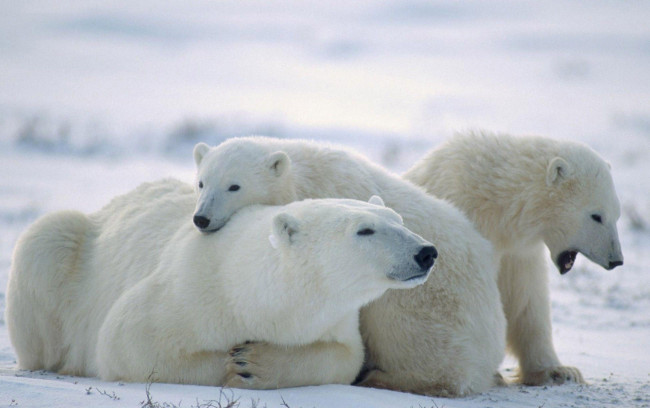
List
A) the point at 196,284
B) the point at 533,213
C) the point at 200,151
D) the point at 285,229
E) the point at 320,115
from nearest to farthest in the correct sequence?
the point at 285,229 → the point at 196,284 → the point at 200,151 → the point at 533,213 → the point at 320,115

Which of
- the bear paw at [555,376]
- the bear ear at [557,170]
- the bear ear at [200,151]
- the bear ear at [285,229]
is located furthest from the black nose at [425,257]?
the bear paw at [555,376]

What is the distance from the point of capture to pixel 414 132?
60.6 ft

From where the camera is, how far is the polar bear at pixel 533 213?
550 cm

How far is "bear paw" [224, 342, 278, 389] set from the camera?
396 centimetres

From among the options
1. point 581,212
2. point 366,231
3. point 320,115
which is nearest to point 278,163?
point 366,231

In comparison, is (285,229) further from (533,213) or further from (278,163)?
(533,213)

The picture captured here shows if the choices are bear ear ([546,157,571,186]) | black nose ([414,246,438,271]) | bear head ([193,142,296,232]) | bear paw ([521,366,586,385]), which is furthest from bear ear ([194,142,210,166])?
bear paw ([521,366,586,385])

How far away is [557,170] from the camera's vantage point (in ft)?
18.0

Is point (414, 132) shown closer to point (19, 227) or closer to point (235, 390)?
point (19, 227)

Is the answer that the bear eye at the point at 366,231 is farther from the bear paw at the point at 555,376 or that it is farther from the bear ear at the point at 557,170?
the bear paw at the point at 555,376

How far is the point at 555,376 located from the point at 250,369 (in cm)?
248

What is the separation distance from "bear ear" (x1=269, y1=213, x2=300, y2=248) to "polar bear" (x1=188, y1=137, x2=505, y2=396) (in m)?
0.74

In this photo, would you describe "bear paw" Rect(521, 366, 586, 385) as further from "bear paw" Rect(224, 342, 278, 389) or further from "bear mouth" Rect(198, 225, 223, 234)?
"bear mouth" Rect(198, 225, 223, 234)

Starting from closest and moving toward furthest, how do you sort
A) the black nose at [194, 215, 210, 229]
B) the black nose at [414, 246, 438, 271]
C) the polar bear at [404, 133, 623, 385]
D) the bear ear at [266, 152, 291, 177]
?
the black nose at [414, 246, 438, 271] → the black nose at [194, 215, 210, 229] → the bear ear at [266, 152, 291, 177] → the polar bear at [404, 133, 623, 385]
